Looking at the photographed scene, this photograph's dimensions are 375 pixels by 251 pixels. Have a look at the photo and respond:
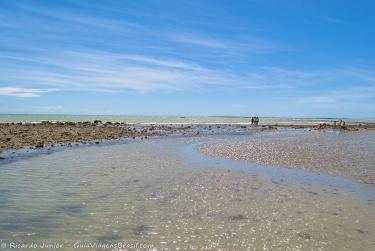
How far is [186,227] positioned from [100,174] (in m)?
8.30

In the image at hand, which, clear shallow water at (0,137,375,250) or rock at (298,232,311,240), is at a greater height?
clear shallow water at (0,137,375,250)

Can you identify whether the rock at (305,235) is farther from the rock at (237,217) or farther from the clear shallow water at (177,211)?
the rock at (237,217)

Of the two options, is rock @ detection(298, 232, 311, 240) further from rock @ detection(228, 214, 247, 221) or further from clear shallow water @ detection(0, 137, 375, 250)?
rock @ detection(228, 214, 247, 221)

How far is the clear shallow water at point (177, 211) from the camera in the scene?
8.59 meters

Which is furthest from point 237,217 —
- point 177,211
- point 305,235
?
point 305,235

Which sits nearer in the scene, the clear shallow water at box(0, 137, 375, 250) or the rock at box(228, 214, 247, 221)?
the clear shallow water at box(0, 137, 375, 250)

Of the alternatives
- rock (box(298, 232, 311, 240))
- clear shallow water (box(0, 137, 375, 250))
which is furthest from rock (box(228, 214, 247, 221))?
rock (box(298, 232, 311, 240))

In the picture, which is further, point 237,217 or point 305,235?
point 237,217

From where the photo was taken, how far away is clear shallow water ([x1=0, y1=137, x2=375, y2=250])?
8586mm

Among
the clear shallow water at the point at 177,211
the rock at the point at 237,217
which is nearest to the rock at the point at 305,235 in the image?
the clear shallow water at the point at 177,211

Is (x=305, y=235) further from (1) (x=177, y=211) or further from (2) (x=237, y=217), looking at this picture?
(1) (x=177, y=211)

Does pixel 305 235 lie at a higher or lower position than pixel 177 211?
lower

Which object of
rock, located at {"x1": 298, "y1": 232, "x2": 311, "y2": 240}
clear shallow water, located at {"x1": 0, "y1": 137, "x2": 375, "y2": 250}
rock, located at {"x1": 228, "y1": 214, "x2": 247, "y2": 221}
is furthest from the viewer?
rock, located at {"x1": 228, "y1": 214, "x2": 247, "y2": 221}

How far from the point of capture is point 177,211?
10.8m
